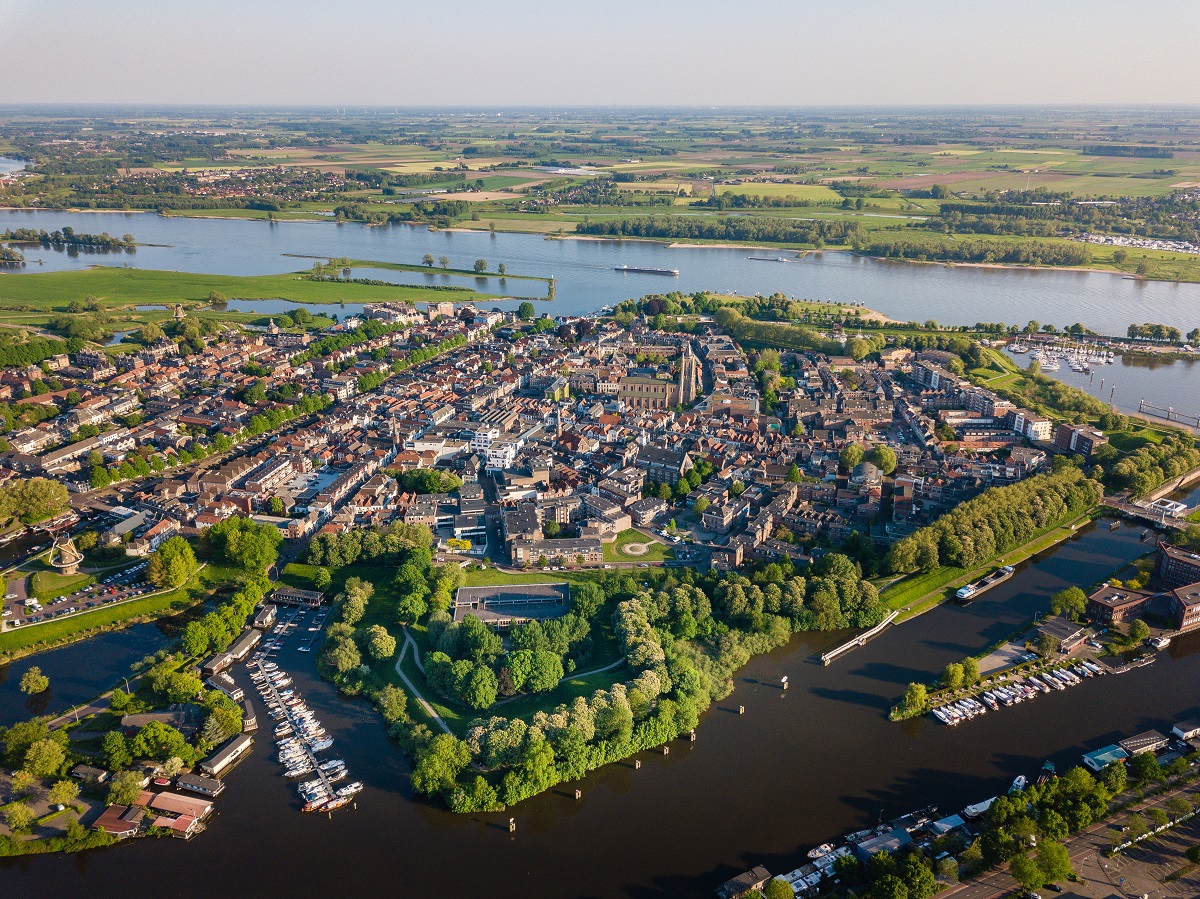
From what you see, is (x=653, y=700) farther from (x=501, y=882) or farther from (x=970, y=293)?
(x=970, y=293)

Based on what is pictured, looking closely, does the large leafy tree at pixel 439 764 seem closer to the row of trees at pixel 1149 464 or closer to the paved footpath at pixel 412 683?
the paved footpath at pixel 412 683

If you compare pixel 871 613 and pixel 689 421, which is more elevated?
pixel 689 421

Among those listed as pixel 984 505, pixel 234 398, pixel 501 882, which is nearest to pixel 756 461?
pixel 984 505

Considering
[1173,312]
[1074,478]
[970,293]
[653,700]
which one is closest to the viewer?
[653,700]

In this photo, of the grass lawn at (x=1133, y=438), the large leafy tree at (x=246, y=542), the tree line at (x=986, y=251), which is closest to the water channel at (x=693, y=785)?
the large leafy tree at (x=246, y=542)

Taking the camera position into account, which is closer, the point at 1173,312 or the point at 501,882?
the point at 501,882

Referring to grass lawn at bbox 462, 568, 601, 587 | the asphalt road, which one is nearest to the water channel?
the asphalt road

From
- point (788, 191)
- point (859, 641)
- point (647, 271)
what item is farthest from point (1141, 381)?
point (788, 191)
